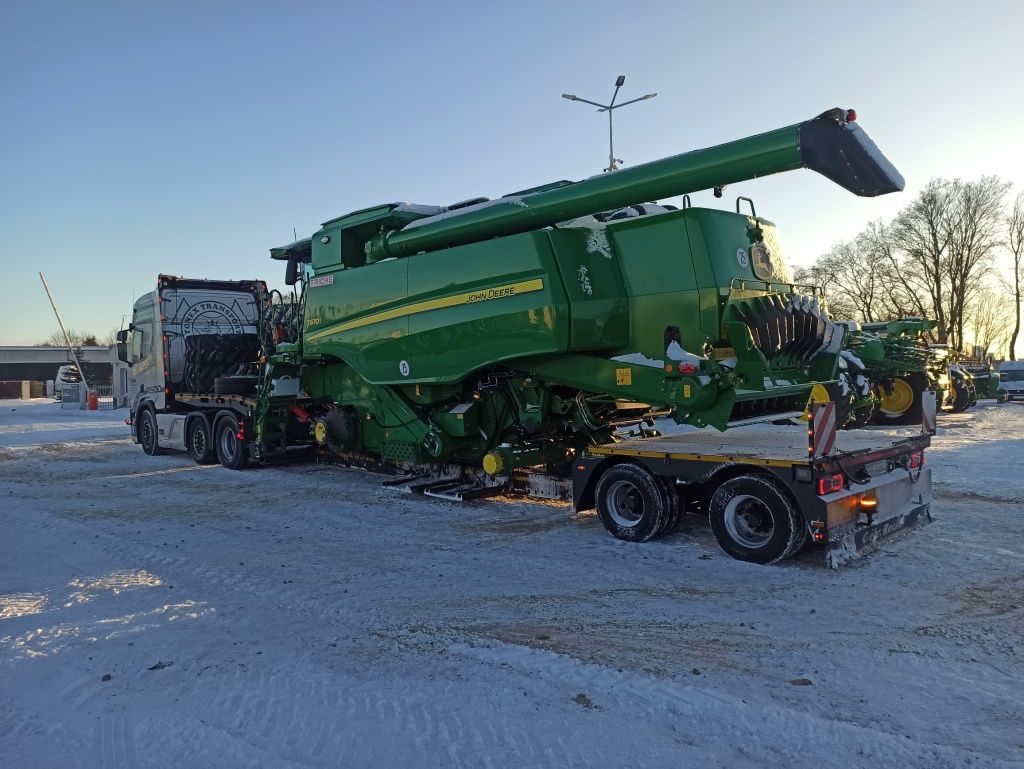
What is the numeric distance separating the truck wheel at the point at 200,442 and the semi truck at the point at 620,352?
150 inches

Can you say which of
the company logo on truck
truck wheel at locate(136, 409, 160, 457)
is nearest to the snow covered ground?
the company logo on truck

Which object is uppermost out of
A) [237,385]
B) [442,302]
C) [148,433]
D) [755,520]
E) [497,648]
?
[442,302]

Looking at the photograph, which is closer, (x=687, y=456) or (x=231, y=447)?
(x=687, y=456)

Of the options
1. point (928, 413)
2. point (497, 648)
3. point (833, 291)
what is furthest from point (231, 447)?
point (833, 291)

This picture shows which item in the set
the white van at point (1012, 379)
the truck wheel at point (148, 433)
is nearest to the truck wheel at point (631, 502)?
the truck wheel at point (148, 433)

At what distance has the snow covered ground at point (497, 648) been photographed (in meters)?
3.53

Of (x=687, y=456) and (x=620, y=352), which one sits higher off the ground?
(x=620, y=352)

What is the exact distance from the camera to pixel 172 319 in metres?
14.7

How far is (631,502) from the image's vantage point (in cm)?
752

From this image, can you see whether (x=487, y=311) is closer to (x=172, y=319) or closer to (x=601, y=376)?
(x=601, y=376)

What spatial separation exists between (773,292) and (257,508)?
6763mm

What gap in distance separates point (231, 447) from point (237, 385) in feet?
3.90

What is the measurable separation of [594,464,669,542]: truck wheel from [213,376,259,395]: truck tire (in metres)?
8.47

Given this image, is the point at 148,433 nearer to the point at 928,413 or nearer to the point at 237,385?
the point at 237,385
